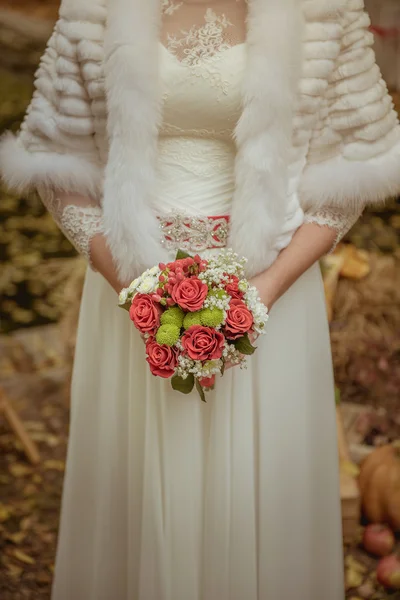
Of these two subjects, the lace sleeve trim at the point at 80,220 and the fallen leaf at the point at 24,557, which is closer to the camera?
the lace sleeve trim at the point at 80,220

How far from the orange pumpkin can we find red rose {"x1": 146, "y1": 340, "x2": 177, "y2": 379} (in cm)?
167

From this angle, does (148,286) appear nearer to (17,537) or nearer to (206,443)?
(206,443)

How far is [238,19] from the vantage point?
1633mm

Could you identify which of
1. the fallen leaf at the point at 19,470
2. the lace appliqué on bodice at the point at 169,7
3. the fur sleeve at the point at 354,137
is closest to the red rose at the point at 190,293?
the fur sleeve at the point at 354,137

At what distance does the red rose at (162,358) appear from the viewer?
1.46m

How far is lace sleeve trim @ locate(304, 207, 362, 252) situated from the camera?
5.77 feet

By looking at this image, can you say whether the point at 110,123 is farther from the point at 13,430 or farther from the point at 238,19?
the point at 13,430

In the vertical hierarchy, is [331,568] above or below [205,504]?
below

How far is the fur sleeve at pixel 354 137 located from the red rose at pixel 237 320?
14.9 inches

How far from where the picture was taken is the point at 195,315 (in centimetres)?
147

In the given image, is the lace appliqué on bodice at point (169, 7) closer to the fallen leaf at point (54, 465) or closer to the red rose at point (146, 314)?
the red rose at point (146, 314)

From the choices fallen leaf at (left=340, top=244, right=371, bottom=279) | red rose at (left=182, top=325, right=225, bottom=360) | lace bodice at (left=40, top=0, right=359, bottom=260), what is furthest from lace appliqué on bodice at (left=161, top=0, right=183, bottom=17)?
fallen leaf at (left=340, top=244, right=371, bottom=279)

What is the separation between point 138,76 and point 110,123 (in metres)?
0.12

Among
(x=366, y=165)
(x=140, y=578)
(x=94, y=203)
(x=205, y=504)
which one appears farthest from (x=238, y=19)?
(x=140, y=578)
